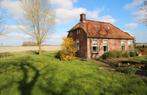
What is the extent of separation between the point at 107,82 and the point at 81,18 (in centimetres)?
2219

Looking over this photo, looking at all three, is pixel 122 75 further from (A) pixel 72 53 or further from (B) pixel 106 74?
(A) pixel 72 53

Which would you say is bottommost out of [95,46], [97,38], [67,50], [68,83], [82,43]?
[68,83]

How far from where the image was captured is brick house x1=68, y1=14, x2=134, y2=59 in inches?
1234

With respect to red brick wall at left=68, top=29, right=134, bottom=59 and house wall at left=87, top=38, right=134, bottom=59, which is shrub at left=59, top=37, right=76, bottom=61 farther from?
house wall at left=87, top=38, right=134, bottom=59

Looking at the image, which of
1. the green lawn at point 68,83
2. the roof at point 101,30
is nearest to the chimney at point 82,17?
the roof at point 101,30

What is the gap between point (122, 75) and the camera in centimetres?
1616

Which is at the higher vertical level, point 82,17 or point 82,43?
point 82,17

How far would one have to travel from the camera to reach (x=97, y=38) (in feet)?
105

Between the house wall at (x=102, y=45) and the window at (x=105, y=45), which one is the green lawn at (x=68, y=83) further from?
the window at (x=105, y=45)

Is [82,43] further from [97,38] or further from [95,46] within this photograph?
[97,38]

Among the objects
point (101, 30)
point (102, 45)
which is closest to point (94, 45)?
point (102, 45)

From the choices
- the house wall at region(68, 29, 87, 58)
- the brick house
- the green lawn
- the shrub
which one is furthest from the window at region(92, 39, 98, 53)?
the green lawn

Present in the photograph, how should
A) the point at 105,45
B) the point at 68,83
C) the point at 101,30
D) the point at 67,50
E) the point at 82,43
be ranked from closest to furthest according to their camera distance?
the point at 68,83 < the point at 67,50 < the point at 82,43 < the point at 105,45 < the point at 101,30

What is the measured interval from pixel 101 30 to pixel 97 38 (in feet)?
10.5
